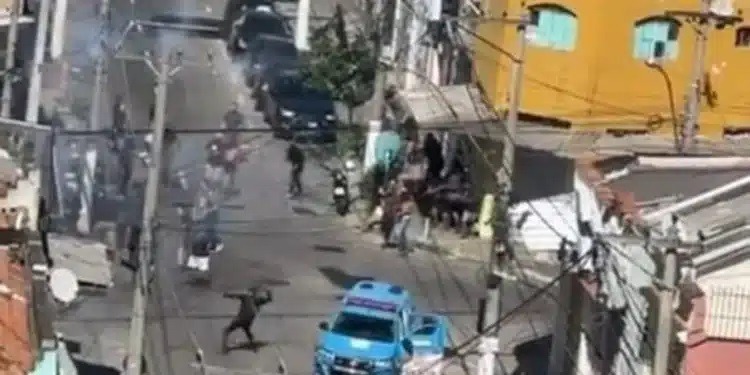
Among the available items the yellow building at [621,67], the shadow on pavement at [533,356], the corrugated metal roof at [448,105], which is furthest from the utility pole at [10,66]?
the yellow building at [621,67]

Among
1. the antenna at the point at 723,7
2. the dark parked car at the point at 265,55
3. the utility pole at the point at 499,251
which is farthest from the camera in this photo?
the dark parked car at the point at 265,55

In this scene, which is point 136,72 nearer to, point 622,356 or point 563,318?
point 563,318

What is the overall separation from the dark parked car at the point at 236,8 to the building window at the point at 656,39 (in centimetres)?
1322

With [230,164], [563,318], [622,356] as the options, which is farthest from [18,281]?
[230,164]

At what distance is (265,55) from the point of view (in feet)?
175

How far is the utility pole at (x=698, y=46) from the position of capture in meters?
40.5

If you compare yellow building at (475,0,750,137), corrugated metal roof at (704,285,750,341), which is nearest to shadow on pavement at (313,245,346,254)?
yellow building at (475,0,750,137)

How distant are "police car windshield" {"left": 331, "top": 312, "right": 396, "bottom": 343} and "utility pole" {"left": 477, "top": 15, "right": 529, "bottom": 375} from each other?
118 cm

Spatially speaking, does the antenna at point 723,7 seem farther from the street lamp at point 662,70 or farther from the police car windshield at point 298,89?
the police car windshield at point 298,89

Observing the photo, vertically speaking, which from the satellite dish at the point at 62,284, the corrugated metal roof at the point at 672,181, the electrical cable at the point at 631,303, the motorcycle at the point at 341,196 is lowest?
the motorcycle at the point at 341,196

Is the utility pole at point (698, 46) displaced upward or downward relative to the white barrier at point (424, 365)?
upward

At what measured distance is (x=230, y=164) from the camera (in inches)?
1650

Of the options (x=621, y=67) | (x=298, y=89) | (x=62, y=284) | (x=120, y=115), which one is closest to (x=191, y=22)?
(x=298, y=89)

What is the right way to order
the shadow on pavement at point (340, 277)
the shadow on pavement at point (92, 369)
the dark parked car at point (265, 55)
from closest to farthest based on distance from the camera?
the shadow on pavement at point (92, 369)
the shadow on pavement at point (340, 277)
the dark parked car at point (265, 55)
